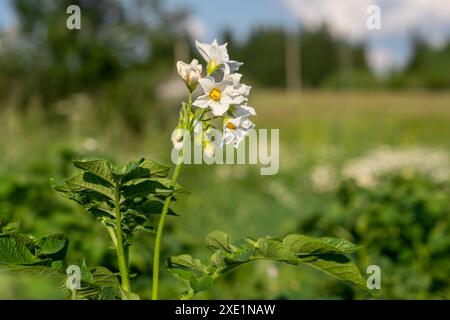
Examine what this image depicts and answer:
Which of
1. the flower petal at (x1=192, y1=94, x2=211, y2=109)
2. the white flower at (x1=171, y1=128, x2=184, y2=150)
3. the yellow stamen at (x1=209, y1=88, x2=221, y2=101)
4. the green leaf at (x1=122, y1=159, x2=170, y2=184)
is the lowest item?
the green leaf at (x1=122, y1=159, x2=170, y2=184)

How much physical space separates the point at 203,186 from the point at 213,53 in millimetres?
5970

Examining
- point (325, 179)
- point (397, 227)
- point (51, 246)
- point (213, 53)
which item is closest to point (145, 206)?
point (51, 246)

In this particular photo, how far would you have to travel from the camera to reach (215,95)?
3.32ft

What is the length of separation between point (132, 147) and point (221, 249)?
6.35m

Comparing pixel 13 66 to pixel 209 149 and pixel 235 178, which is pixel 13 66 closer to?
pixel 235 178

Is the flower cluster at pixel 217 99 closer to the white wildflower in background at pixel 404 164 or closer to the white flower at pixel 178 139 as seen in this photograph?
the white flower at pixel 178 139

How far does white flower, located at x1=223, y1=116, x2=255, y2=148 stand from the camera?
3.35 ft

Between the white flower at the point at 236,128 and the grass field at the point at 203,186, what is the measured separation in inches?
14.9

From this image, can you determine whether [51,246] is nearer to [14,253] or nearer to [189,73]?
[14,253]

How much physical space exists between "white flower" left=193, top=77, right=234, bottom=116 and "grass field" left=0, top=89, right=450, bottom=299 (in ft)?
1.21

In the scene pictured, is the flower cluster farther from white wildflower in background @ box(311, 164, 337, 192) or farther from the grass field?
white wildflower in background @ box(311, 164, 337, 192)

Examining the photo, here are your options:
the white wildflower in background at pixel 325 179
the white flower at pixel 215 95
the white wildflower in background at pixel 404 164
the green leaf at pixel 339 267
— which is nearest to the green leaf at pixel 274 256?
the green leaf at pixel 339 267

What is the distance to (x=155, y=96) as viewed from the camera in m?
11.6

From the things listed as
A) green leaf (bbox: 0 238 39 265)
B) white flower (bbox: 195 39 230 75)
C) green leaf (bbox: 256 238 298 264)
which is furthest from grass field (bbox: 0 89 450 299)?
Result: white flower (bbox: 195 39 230 75)
